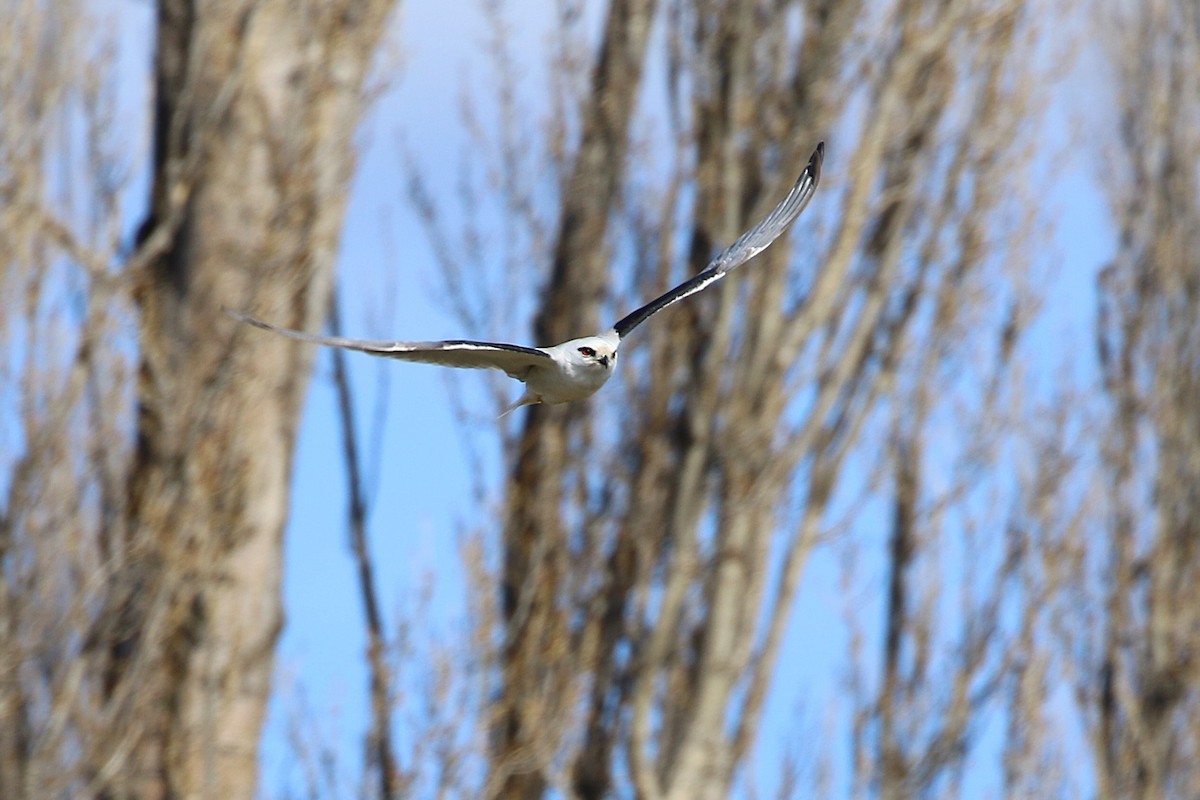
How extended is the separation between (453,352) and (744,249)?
0.99m

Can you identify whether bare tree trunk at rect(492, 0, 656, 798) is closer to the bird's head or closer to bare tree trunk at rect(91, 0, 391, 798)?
bare tree trunk at rect(91, 0, 391, 798)

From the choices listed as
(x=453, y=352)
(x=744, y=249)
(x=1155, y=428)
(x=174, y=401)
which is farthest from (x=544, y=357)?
(x=1155, y=428)

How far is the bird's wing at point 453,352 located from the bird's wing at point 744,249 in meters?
0.25

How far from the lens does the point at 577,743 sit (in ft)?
20.4

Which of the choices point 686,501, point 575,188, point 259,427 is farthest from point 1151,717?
point 259,427

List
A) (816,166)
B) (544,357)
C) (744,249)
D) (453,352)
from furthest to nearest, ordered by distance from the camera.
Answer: (816,166) < (744,249) < (544,357) < (453,352)

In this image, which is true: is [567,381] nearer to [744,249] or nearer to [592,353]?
[592,353]

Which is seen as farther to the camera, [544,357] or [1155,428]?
[1155,428]

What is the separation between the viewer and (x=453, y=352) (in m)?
2.62

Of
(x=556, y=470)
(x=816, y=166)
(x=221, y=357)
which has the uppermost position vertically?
(x=221, y=357)

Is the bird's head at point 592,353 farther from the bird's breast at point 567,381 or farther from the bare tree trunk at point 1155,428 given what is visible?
the bare tree trunk at point 1155,428

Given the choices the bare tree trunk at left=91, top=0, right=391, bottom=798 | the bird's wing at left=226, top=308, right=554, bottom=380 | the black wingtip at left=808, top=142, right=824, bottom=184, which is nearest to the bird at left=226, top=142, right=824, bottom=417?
the bird's wing at left=226, top=308, right=554, bottom=380

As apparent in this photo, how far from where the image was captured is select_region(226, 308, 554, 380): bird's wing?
228 centimetres

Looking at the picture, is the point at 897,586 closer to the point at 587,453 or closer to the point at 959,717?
the point at 959,717
